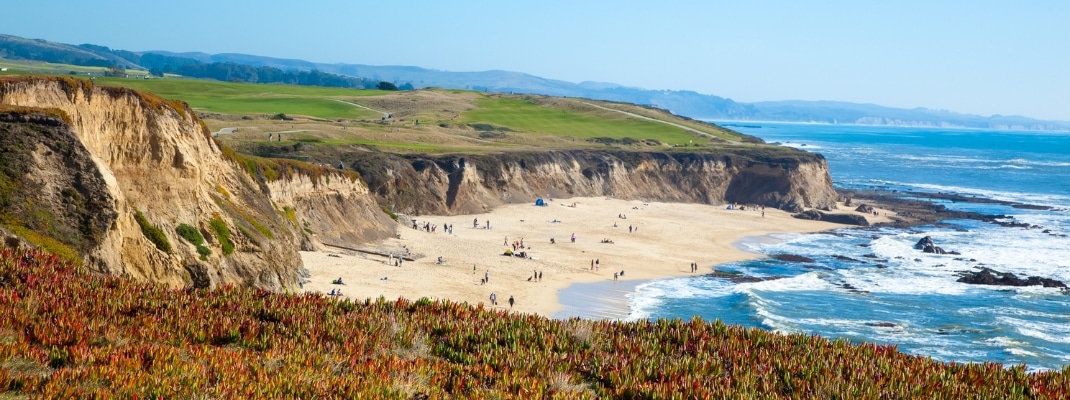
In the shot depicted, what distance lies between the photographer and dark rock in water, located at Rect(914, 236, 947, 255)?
60406 millimetres

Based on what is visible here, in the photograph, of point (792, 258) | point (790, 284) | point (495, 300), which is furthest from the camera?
point (792, 258)

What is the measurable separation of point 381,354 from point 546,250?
43.4 m

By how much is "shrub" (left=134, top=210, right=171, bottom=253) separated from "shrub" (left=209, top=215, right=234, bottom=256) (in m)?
3.34

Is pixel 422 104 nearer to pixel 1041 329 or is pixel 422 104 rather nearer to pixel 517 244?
pixel 517 244

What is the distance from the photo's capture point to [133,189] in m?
29.5

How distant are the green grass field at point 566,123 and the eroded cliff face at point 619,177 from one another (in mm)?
22114

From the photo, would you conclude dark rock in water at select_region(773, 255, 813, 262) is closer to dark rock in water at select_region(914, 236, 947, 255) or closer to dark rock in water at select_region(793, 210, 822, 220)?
dark rock in water at select_region(914, 236, 947, 255)

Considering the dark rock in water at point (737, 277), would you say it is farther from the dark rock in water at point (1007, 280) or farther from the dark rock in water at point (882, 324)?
the dark rock in water at point (882, 324)

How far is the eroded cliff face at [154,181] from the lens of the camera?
79.8ft

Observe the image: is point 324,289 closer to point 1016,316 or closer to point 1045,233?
point 1016,316

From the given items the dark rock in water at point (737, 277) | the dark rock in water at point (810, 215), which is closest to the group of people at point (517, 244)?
the dark rock in water at point (737, 277)

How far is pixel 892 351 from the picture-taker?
46.0 feet

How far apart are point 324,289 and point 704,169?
210 ft

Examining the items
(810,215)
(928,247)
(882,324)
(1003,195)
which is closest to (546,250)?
(882,324)
